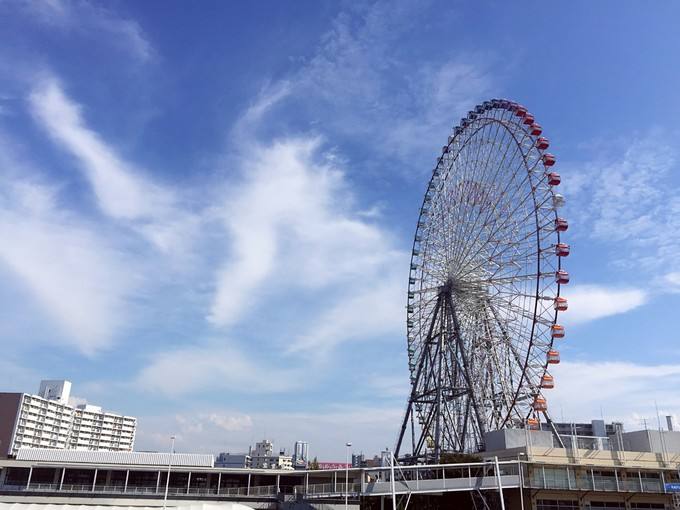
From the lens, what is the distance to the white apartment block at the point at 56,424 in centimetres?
13338

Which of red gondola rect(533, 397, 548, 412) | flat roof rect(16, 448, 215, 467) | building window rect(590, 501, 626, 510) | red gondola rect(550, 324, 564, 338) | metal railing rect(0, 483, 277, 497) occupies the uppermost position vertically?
red gondola rect(550, 324, 564, 338)

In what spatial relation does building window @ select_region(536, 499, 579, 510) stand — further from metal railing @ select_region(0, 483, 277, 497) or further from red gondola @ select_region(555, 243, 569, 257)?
metal railing @ select_region(0, 483, 277, 497)

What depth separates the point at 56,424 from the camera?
153 meters

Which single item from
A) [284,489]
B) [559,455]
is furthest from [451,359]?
[284,489]

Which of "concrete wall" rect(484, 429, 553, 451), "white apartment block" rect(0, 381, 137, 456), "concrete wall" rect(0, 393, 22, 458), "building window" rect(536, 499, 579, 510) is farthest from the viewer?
"white apartment block" rect(0, 381, 137, 456)

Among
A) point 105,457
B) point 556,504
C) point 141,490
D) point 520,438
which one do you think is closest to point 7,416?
point 105,457

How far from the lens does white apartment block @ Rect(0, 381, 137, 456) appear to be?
133375mm

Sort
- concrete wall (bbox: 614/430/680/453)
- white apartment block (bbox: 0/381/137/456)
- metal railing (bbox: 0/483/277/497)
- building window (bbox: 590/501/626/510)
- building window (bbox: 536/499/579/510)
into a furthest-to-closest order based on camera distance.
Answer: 1. white apartment block (bbox: 0/381/137/456)
2. metal railing (bbox: 0/483/277/497)
3. concrete wall (bbox: 614/430/680/453)
4. building window (bbox: 590/501/626/510)
5. building window (bbox: 536/499/579/510)

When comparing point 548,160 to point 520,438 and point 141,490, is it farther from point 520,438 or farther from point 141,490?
point 141,490

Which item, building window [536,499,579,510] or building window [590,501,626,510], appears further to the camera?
building window [590,501,626,510]

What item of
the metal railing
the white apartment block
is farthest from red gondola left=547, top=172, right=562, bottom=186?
the white apartment block

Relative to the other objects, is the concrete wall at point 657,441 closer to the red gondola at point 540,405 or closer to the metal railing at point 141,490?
the red gondola at point 540,405

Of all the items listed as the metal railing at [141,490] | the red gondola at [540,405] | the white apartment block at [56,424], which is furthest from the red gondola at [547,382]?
the white apartment block at [56,424]

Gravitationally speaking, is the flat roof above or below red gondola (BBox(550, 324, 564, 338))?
below
